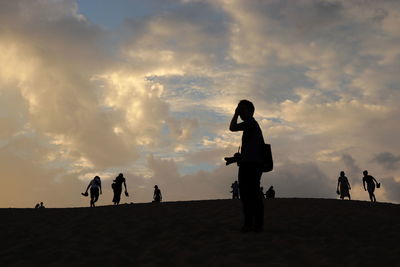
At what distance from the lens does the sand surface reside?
8047mm

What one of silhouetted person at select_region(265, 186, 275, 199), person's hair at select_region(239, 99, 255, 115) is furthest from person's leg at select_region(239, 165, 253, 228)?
silhouetted person at select_region(265, 186, 275, 199)

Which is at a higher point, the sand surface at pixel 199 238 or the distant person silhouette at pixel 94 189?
the distant person silhouette at pixel 94 189

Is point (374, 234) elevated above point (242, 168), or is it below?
below

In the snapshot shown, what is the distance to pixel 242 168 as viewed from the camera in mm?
9461

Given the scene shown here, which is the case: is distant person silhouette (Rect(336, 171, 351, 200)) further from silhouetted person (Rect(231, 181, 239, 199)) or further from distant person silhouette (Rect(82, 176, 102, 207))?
distant person silhouette (Rect(82, 176, 102, 207))

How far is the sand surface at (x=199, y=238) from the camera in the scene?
26.4ft

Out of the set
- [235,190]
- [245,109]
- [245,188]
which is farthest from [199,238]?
[235,190]

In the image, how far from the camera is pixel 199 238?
32.5ft

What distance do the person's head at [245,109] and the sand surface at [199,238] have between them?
7.52ft

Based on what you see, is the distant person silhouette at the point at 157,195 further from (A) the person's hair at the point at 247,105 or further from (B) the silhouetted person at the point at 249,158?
(A) the person's hair at the point at 247,105

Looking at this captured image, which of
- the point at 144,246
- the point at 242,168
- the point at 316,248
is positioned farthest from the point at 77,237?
the point at 316,248

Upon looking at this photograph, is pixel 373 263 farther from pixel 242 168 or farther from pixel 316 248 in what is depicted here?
pixel 242 168

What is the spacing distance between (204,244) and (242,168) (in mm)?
1583

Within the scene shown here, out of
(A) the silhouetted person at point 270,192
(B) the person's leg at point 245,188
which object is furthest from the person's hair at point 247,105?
(A) the silhouetted person at point 270,192
